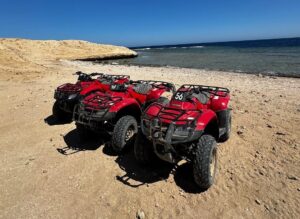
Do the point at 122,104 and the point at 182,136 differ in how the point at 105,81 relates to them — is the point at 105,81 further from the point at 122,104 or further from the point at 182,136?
the point at 182,136

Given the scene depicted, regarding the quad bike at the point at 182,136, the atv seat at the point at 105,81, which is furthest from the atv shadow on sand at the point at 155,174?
the atv seat at the point at 105,81

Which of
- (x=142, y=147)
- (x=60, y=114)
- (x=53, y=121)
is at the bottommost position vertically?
(x=53, y=121)

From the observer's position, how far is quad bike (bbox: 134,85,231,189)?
14.1 feet

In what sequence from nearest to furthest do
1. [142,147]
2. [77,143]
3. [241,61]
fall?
[142,147], [77,143], [241,61]

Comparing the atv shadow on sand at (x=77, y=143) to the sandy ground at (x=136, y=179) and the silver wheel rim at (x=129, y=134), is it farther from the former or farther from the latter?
the silver wheel rim at (x=129, y=134)

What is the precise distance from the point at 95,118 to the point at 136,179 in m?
1.56

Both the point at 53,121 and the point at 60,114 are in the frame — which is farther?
the point at 53,121

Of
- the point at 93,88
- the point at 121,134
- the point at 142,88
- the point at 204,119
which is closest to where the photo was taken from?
the point at 204,119

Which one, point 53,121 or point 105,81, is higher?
point 105,81

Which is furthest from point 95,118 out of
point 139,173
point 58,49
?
point 58,49

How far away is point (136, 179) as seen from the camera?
4.96m

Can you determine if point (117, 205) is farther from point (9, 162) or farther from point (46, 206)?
point (9, 162)

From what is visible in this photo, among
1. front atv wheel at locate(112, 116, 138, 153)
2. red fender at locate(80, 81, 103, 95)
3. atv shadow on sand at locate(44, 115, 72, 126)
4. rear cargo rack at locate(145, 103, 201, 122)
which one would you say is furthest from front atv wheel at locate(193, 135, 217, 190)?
atv shadow on sand at locate(44, 115, 72, 126)

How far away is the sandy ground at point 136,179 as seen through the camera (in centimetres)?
418
